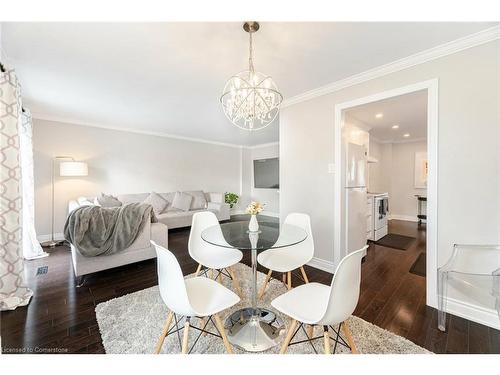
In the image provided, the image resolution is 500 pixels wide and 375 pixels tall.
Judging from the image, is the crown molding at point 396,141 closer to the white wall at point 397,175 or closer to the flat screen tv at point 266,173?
the white wall at point 397,175

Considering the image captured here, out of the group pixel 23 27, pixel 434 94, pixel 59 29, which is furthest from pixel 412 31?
pixel 23 27

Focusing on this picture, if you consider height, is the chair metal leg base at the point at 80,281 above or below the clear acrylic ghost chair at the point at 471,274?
below

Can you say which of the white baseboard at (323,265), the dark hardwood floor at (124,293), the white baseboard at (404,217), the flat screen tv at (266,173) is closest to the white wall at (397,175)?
the white baseboard at (404,217)

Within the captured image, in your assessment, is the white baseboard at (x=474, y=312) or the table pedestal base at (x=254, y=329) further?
the white baseboard at (x=474, y=312)

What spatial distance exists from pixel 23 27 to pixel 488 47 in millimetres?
3670

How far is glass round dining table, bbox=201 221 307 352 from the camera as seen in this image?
4.85 feet

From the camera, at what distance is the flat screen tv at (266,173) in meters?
6.49

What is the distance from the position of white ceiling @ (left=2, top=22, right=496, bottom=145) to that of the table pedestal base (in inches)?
91.0

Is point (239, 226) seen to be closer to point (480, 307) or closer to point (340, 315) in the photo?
point (340, 315)

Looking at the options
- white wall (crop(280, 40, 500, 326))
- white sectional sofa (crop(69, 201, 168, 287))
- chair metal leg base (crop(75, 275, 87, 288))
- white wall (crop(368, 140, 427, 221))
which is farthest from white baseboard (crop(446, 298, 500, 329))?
white wall (crop(368, 140, 427, 221))

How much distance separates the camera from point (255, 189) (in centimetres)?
726

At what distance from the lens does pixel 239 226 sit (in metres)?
2.18

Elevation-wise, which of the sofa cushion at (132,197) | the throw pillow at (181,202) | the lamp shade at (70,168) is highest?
the lamp shade at (70,168)

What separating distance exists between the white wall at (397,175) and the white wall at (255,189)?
2.80 m
